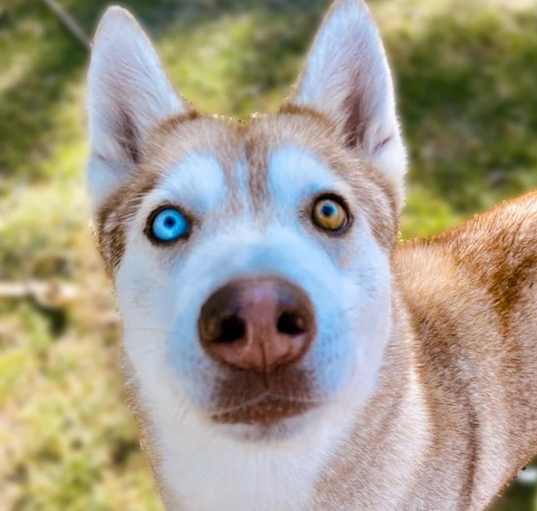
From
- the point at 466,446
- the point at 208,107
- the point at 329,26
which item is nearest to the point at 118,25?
the point at 329,26

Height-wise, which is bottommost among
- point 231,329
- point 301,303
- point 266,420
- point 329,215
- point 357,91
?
point 266,420

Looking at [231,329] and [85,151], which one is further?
[85,151]

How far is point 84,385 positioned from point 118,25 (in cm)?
210

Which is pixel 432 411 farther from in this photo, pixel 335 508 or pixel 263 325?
pixel 263 325

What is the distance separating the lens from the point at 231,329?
5.21 feet

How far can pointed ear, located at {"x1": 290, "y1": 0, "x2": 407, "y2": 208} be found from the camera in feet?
7.25

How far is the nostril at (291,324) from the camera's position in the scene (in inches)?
62.2

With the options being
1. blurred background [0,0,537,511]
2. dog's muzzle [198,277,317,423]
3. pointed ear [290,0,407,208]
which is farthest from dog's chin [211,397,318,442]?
blurred background [0,0,537,511]

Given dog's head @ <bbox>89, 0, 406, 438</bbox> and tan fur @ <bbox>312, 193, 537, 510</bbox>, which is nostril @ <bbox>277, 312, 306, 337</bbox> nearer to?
dog's head @ <bbox>89, 0, 406, 438</bbox>

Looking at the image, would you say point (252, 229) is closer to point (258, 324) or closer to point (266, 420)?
point (258, 324)

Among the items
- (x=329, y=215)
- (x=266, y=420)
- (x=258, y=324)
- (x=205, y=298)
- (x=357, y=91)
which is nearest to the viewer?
(x=258, y=324)

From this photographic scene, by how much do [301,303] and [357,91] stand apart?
0.96 metres

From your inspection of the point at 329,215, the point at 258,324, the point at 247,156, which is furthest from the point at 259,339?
the point at 247,156

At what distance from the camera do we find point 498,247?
2.65m
